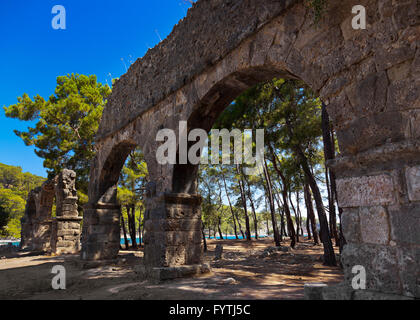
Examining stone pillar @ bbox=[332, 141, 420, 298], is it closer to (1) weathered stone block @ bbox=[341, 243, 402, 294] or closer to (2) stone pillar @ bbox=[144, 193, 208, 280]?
(1) weathered stone block @ bbox=[341, 243, 402, 294]

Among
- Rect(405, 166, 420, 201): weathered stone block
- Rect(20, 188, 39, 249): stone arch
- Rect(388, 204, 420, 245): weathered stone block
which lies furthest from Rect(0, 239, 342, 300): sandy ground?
Rect(20, 188, 39, 249): stone arch

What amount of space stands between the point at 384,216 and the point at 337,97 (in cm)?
116

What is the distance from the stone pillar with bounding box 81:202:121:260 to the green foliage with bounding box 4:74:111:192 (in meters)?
6.73

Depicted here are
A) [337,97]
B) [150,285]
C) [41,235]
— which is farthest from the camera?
[41,235]

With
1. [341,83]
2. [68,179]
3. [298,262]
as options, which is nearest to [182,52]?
[341,83]

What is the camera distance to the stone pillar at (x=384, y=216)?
6.64 ft

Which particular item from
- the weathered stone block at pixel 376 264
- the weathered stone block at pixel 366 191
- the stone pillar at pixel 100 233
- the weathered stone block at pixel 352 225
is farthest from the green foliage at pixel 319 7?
the stone pillar at pixel 100 233

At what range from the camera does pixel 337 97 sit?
2.70 m

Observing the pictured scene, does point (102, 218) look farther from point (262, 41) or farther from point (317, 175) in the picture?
point (317, 175)

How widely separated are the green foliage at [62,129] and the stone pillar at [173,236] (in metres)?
10.4

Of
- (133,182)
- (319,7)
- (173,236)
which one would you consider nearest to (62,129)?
(133,182)

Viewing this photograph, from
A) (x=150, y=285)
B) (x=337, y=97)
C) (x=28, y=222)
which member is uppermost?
(x=337, y=97)

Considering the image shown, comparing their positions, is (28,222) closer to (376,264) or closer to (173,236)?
(173,236)

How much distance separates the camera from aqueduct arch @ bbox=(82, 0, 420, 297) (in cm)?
214
